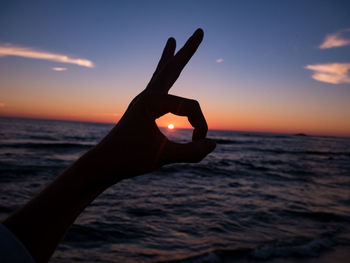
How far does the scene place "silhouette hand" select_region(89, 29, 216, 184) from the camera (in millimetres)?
983

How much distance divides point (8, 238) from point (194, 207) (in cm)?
509

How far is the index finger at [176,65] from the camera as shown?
1.18 meters

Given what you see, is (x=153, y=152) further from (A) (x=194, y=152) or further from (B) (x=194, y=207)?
(B) (x=194, y=207)

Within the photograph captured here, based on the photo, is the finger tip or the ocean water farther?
the ocean water

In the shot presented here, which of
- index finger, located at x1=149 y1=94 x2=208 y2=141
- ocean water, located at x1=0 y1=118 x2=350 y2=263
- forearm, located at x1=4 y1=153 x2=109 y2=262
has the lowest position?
ocean water, located at x1=0 y1=118 x2=350 y2=263

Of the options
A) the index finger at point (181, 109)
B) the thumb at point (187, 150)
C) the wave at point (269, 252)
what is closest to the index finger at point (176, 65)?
the index finger at point (181, 109)

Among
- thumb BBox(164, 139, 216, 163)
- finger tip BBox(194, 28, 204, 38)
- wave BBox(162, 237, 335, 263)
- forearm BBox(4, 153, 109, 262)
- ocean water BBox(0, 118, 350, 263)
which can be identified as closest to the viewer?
forearm BBox(4, 153, 109, 262)

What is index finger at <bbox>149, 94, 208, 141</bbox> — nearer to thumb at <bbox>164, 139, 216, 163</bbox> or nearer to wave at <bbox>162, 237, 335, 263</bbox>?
thumb at <bbox>164, 139, 216, 163</bbox>

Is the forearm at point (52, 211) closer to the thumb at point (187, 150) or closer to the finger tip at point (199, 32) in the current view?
the thumb at point (187, 150)

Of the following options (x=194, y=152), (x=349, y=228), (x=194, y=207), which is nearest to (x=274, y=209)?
(x=349, y=228)

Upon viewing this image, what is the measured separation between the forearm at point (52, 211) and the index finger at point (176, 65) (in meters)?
0.51

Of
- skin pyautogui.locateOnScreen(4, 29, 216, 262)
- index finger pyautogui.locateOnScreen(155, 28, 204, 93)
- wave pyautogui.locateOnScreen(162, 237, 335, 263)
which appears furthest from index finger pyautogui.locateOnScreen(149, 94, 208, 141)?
wave pyautogui.locateOnScreen(162, 237, 335, 263)

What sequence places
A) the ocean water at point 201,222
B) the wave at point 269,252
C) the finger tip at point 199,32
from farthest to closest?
1. the ocean water at point 201,222
2. the wave at point 269,252
3. the finger tip at point 199,32

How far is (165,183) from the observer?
800 cm
